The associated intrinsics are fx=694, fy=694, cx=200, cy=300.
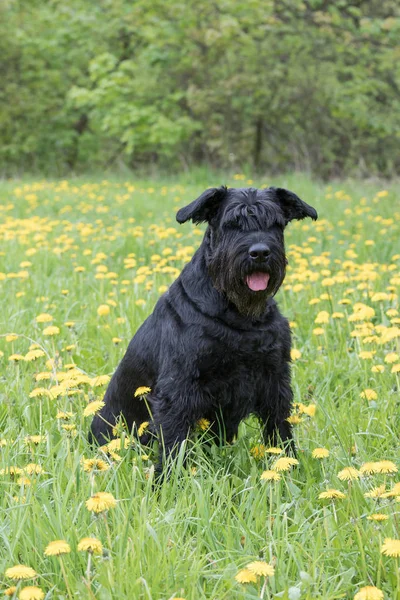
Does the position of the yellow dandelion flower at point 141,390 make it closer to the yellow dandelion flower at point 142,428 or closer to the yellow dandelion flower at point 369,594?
the yellow dandelion flower at point 142,428

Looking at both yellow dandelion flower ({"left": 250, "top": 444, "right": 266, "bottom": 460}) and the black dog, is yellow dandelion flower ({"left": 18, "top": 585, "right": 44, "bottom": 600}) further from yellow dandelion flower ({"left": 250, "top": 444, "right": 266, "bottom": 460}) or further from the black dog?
yellow dandelion flower ({"left": 250, "top": 444, "right": 266, "bottom": 460})

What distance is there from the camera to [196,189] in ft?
37.5

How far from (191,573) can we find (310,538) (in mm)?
413

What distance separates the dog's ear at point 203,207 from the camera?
271cm

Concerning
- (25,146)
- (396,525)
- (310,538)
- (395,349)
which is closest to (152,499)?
(310,538)

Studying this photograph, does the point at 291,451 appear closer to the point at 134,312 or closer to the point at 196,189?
the point at 134,312

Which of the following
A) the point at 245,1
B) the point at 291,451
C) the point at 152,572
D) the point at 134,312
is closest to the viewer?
the point at 152,572

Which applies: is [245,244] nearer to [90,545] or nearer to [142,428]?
[142,428]

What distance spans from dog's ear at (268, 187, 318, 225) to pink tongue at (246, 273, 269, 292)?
35 cm

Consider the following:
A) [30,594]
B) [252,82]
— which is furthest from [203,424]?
[252,82]

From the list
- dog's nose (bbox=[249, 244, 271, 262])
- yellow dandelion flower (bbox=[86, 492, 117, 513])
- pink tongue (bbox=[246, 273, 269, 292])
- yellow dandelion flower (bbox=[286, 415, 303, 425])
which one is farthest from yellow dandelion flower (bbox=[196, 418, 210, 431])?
yellow dandelion flower (bbox=[86, 492, 117, 513])

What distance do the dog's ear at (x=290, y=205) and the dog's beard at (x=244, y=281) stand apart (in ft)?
1.00

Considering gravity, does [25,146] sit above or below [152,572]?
above

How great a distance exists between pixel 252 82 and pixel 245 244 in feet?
39.9
